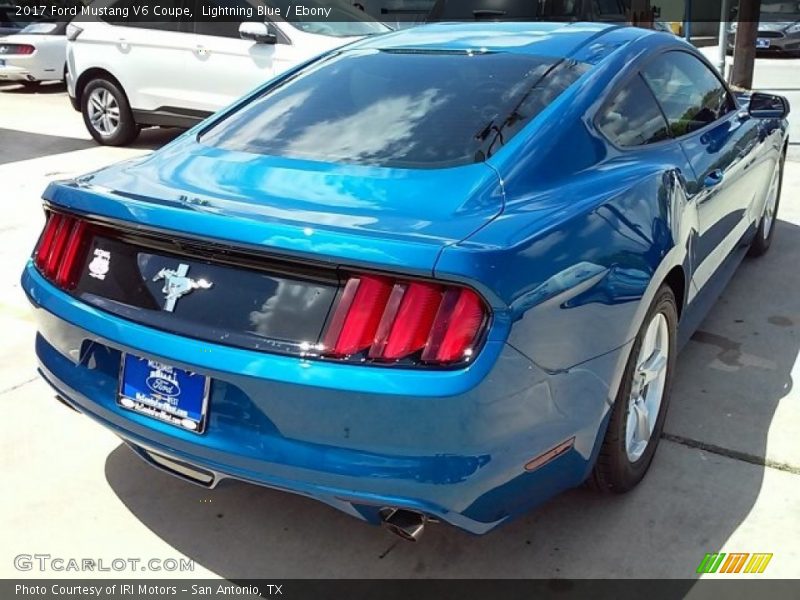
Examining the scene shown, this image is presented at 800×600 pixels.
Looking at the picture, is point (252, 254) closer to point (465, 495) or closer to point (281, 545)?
point (465, 495)

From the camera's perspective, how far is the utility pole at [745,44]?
35.3ft

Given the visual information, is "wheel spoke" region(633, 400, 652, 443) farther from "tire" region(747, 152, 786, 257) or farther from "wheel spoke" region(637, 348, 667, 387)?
"tire" region(747, 152, 786, 257)

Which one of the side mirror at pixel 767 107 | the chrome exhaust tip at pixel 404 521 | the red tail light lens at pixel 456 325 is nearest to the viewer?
the red tail light lens at pixel 456 325

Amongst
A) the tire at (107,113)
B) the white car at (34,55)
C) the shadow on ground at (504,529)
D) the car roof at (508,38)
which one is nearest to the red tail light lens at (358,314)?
the shadow on ground at (504,529)

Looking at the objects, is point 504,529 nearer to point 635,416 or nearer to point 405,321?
point 635,416

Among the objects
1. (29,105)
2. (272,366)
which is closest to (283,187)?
(272,366)

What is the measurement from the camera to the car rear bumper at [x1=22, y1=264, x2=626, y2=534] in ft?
6.91

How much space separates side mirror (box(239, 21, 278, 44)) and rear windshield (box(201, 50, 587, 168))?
4998mm

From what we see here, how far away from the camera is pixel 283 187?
8.37 feet

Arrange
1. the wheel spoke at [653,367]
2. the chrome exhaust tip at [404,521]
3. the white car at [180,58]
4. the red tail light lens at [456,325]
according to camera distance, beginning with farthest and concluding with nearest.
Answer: the white car at [180,58] < the wheel spoke at [653,367] < the chrome exhaust tip at [404,521] < the red tail light lens at [456,325]

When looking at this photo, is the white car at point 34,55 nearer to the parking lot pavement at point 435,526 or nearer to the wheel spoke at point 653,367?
the parking lot pavement at point 435,526

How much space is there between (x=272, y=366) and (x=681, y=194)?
67.7 inches

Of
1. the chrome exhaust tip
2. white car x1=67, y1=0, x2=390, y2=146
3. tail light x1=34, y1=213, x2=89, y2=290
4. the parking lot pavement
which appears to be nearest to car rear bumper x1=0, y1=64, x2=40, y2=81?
white car x1=67, y1=0, x2=390, y2=146

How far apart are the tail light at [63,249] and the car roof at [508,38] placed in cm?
150
